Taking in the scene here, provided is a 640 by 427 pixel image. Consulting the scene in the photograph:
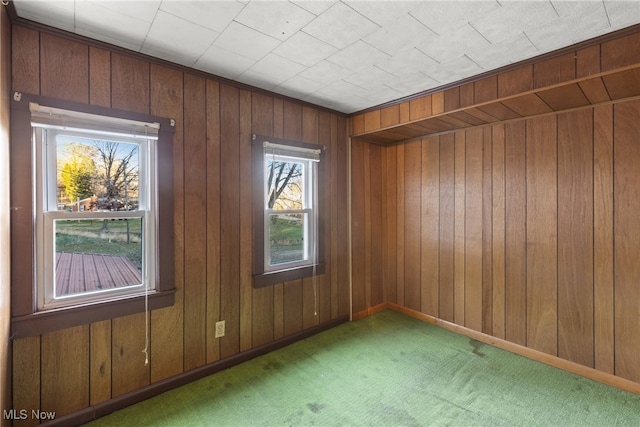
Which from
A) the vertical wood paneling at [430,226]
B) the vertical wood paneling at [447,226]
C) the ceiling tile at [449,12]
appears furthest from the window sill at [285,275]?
the ceiling tile at [449,12]

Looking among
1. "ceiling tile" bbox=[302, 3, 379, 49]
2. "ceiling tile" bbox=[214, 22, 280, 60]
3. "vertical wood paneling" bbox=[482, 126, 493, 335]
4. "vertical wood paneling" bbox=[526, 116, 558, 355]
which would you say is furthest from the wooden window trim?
"vertical wood paneling" bbox=[526, 116, 558, 355]

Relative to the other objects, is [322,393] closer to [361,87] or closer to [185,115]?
[185,115]

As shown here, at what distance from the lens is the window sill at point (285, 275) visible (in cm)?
260

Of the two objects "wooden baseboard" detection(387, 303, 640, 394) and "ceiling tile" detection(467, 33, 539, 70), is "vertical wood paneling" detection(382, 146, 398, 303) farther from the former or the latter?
"ceiling tile" detection(467, 33, 539, 70)

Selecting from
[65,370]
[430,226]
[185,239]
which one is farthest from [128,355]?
[430,226]

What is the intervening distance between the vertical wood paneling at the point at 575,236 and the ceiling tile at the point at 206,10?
2.53 meters

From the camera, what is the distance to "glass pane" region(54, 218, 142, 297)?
1809mm

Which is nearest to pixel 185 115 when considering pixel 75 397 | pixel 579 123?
pixel 75 397

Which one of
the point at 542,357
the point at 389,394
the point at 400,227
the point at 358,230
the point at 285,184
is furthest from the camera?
the point at 400,227

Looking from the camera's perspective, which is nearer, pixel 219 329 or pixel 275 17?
pixel 275 17

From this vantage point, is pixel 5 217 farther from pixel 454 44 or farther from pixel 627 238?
pixel 627 238

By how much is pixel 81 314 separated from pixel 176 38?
1.75m

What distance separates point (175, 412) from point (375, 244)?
2512 millimetres

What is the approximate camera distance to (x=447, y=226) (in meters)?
3.14
